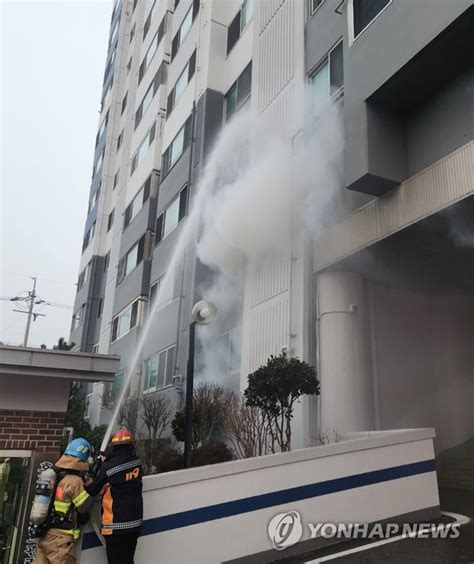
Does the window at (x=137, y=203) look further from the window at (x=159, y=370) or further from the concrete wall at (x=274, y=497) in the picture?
the concrete wall at (x=274, y=497)

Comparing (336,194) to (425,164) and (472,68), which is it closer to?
(425,164)

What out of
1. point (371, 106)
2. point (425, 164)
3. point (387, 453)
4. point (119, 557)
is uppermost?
point (371, 106)

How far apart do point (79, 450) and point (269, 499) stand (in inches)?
73.3

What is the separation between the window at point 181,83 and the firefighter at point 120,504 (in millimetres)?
15784

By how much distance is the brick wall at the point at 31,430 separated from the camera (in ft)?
16.4

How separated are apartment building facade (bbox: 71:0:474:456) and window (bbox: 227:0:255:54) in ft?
0.23

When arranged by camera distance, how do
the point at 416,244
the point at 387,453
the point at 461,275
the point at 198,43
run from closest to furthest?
the point at 387,453
the point at 416,244
the point at 461,275
the point at 198,43

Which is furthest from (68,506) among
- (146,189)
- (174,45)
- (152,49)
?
(152,49)

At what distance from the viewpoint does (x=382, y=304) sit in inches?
397

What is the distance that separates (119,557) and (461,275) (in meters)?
8.03

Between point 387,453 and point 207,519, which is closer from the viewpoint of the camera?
point 207,519

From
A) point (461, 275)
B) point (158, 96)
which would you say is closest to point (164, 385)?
point (461, 275)

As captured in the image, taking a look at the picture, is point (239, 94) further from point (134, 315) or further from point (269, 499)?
point (269, 499)

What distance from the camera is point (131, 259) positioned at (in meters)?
20.5
